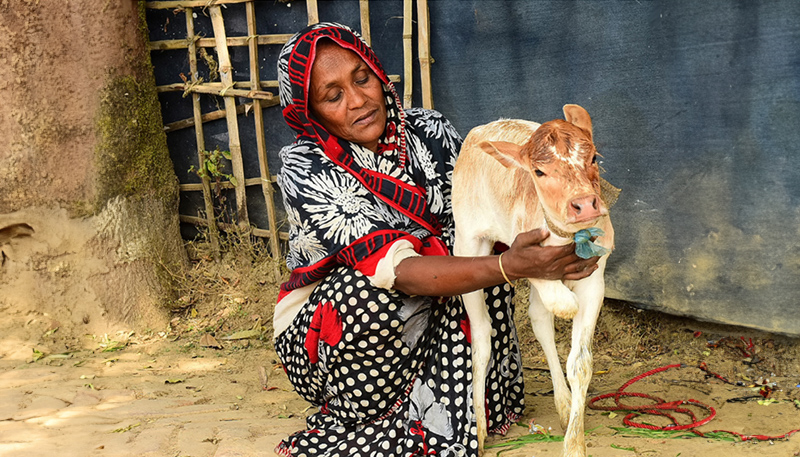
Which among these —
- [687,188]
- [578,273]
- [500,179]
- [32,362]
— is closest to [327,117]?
[500,179]

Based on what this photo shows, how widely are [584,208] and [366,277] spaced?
43.5 inches

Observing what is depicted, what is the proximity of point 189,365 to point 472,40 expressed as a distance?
101 inches

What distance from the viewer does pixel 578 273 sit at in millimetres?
2424

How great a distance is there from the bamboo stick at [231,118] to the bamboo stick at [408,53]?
129 cm

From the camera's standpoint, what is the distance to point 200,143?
5340 mm

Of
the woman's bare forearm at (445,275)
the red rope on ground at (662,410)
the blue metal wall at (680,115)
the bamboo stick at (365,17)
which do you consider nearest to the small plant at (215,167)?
the bamboo stick at (365,17)

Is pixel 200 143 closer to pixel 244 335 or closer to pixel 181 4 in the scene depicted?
pixel 181 4

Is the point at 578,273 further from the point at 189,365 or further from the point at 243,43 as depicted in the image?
the point at 243,43

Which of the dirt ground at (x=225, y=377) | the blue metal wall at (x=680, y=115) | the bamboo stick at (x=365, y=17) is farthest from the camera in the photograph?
the bamboo stick at (x=365, y=17)

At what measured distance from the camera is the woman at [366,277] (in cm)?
298

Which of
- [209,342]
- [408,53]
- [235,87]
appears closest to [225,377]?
[209,342]

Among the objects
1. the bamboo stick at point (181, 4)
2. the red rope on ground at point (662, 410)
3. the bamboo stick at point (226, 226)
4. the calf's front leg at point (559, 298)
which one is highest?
the bamboo stick at point (181, 4)

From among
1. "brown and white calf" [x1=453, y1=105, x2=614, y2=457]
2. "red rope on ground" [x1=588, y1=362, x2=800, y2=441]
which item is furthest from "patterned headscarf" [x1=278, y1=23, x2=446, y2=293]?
"red rope on ground" [x1=588, y1=362, x2=800, y2=441]

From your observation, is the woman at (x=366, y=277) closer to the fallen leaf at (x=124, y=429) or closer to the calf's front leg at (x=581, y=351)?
the calf's front leg at (x=581, y=351)
